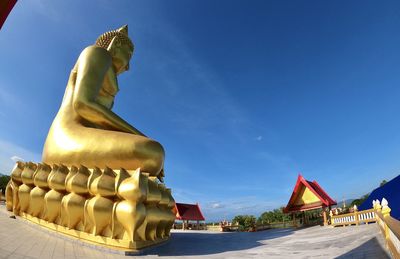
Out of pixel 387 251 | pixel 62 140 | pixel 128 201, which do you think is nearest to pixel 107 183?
pixel 128 201

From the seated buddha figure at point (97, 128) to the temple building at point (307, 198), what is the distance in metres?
11.9

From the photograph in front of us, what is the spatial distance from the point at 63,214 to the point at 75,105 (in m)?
3.42

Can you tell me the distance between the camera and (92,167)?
7.98 metres

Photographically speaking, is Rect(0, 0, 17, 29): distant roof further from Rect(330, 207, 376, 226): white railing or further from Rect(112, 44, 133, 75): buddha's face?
Rect(330, 207, 376, 226): white railing

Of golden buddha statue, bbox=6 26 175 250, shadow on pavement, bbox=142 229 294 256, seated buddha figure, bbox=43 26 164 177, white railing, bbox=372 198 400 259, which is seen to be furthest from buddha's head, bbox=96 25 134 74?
white railing, bbox=372 198 400 259

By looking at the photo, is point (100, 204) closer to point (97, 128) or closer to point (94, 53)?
point (97, 128)

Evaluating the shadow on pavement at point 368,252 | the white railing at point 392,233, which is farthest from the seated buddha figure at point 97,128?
the white railing at point 392,233

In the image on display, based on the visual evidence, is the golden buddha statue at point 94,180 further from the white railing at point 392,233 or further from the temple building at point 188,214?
the temple building at point 188,214

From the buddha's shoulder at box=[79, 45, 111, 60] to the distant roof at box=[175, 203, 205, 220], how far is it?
14332mm

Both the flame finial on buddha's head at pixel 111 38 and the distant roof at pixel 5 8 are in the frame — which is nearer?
the distant roof at pixel 5 8

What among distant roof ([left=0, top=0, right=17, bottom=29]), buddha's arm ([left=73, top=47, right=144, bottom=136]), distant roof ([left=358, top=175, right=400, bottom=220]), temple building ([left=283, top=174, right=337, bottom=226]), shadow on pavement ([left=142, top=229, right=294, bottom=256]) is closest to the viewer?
distant roof ([left=0, top=0, right=17, bottom=29])

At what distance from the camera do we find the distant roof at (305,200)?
1708 centimetres

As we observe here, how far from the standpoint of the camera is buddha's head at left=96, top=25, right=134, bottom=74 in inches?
452

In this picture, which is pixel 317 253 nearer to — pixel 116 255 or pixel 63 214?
pixel 116 255
